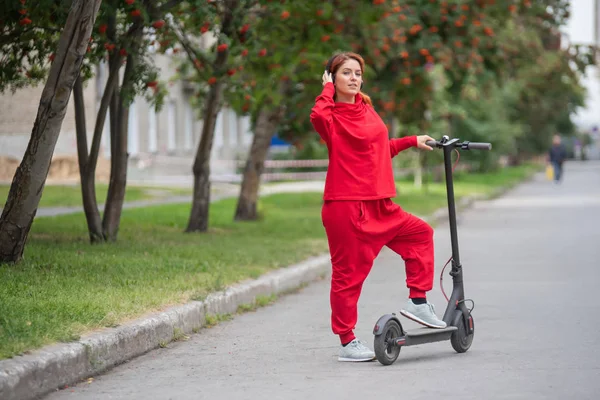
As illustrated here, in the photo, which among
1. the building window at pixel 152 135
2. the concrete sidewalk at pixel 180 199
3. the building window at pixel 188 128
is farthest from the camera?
the building window at pixel 188 128

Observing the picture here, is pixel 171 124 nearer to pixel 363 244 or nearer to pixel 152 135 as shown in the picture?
pixel 152 135

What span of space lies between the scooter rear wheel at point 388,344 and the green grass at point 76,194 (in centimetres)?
1280

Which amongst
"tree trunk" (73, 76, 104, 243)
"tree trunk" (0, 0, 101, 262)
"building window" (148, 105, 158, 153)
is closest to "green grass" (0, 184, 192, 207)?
"tree trunk" (73, 76, 104, 243)

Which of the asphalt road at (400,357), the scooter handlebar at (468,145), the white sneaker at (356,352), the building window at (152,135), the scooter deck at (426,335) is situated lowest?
the asphalt road at (400,357)

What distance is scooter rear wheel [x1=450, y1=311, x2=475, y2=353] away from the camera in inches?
298

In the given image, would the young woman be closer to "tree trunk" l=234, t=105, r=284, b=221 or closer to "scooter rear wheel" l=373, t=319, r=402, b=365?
"scooter rear wheel" l=373, t=319, r=402, b=365

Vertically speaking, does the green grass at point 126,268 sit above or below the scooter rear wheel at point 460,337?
above

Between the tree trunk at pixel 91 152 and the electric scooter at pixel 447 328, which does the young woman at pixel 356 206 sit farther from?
the tree trunk at pixel 91 152

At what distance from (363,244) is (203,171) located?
33.0 feet

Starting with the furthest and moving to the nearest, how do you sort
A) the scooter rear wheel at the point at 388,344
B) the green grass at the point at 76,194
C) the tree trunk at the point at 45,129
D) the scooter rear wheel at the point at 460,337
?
the green grass at the point at 76,194 → the tree trunk at the point at 45,129 → the scooter rear wheel at the point at 460,337 → the scooter rear wheel at the point at 388,344

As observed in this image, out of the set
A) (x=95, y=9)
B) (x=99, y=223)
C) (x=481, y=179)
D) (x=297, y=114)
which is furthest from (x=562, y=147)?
(x=95, y=9)

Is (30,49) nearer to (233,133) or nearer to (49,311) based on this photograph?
(49,311)

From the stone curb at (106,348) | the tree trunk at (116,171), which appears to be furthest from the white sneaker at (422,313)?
the tree trunk at (116,171)

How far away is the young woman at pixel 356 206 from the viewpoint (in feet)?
23.6
